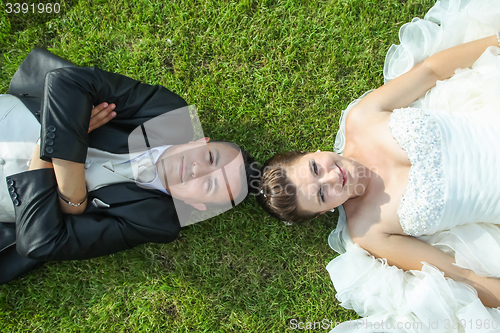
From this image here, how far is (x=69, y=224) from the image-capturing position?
2.90 m

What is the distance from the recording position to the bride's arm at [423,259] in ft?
10.0

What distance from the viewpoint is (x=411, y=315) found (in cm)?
305

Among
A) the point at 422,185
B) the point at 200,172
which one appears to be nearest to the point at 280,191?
the point at 200,172

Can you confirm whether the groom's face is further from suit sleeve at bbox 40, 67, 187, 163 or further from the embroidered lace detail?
the embroidered lace detail

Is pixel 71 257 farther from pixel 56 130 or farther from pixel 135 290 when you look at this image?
pixel 56 130

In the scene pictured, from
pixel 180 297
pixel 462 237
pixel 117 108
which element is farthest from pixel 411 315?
pixel 117 108

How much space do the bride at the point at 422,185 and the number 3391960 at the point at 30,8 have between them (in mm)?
3204

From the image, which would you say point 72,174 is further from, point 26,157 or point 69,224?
point 26,157

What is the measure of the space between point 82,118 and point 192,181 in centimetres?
109

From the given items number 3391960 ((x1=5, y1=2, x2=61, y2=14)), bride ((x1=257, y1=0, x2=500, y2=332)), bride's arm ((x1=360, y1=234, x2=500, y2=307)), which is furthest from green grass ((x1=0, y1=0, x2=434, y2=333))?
bride's arm ((x1=360, y1=234, x2=500, y2=307))

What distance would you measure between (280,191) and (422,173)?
129cm

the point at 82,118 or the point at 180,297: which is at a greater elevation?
the point at 82,118

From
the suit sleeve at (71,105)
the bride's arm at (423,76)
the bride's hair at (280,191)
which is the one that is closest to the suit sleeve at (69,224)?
the suit sleeve at (71,105)

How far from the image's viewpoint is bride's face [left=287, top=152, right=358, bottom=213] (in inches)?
115
